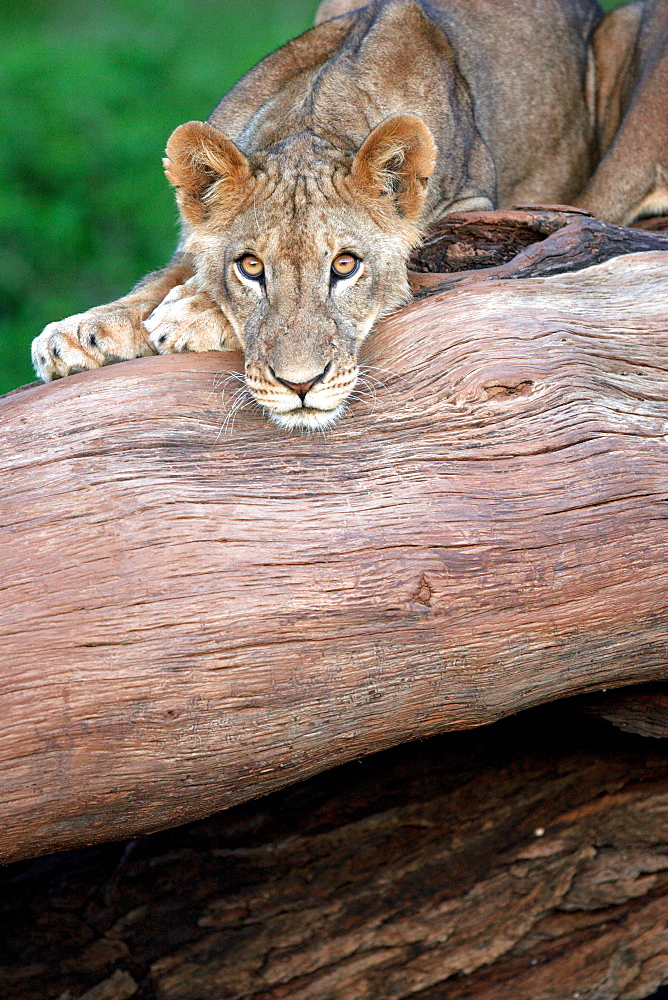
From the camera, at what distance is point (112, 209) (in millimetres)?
8773

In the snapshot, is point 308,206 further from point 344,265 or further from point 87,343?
point 87,343

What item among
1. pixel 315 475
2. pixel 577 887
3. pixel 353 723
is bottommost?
pixel 577 887

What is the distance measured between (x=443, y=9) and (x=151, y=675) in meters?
3.47

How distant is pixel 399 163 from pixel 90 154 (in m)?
6.43

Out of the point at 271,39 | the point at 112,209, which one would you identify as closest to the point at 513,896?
the point at 112,209

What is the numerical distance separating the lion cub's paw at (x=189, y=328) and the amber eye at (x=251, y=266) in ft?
0.61

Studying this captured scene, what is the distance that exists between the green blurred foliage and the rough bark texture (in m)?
4.74

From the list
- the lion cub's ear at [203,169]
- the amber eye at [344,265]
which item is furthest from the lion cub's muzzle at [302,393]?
the lion cub's ear at [203,169]

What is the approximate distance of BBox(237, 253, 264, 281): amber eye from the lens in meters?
3.14

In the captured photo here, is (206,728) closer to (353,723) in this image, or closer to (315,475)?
(353,723)

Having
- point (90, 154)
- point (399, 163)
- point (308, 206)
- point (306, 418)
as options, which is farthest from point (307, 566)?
point (90, 154)

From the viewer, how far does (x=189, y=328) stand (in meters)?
3.28

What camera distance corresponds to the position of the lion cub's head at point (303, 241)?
2955 mm

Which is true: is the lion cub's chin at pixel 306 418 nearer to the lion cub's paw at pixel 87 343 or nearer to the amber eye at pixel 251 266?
→ the amber eye at pixel 251 266
